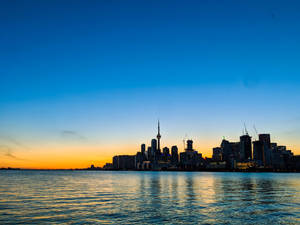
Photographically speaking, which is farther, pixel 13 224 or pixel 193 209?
pixel 193 209

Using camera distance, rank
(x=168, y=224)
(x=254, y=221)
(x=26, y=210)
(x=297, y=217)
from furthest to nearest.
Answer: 1. (x=26, y=210)
2. (x=297, y=217)
3. (x=254, y=221)
4. (x=168, y=224)

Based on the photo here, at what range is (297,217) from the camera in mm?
34594

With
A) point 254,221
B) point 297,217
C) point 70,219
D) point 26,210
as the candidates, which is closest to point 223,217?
point 254,221

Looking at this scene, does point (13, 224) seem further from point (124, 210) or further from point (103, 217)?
point (124, 210)

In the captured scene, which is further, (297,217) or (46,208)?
(46,208)

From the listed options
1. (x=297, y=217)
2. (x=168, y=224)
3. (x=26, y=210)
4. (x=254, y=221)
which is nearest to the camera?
(x=168, y=224)

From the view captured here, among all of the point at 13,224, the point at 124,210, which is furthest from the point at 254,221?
the point at 13,224

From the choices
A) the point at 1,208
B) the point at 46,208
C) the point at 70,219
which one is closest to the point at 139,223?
the point at 70,219

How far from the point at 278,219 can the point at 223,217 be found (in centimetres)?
707

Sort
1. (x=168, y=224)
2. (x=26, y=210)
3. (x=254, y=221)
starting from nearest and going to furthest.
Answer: (x=168, y=224), (x=254, y=221), (x=26, y=210)

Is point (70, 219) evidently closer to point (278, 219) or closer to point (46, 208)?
point (46, 208)

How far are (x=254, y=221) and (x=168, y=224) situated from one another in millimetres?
11307

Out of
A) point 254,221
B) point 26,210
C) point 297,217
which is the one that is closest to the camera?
point 254,221

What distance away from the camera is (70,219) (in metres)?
32.2
